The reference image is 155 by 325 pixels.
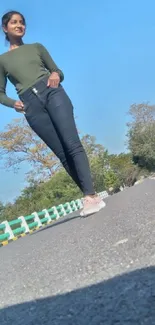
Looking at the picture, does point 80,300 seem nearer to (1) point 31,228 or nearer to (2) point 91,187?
(2) point 91,187

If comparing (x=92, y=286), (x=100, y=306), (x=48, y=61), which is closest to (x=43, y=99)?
(x=48, y=61)

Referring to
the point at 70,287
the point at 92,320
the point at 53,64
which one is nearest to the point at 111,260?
the point at 70,287

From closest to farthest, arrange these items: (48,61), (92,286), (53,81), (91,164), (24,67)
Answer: (92,286), (53,81), (24,67), (48,61), (91,164)

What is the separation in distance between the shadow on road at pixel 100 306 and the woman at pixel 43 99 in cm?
210

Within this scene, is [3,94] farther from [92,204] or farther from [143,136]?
[143,136]

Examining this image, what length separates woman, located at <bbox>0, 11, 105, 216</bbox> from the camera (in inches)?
143

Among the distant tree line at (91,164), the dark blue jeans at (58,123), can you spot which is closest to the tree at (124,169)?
the distant tree line at (91,164)

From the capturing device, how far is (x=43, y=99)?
12.0 ft

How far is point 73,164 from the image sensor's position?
3840 millimetres

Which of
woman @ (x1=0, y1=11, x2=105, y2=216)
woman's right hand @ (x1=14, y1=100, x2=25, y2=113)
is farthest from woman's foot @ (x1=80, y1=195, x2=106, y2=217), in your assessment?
woman's right hand @ (x1=14, y1=100, x2=25, y2=113)

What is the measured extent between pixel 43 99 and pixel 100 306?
255cm

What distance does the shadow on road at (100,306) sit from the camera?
3.80 ft

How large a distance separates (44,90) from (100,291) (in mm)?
2447

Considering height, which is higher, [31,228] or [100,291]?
[100,291]
